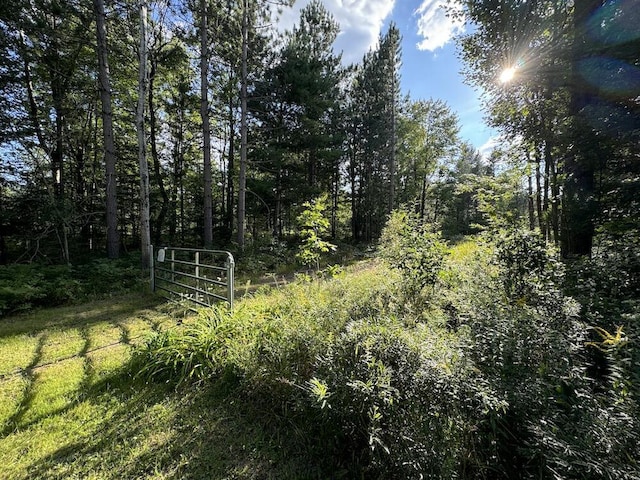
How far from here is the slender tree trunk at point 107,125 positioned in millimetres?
7613

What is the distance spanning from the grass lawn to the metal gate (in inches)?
52.0

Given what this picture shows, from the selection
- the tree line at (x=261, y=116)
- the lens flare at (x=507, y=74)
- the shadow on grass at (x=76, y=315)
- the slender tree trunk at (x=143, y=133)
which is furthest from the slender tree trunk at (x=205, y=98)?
the lens flare at (x=507, y=74)

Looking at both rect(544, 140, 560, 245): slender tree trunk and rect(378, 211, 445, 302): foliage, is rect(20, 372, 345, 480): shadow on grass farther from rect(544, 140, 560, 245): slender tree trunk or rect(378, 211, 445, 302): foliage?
rect(544, 140, 560, 245): slender tree trunk

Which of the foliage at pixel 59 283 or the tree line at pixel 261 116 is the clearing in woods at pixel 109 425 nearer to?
the foliage at pixel 59 283

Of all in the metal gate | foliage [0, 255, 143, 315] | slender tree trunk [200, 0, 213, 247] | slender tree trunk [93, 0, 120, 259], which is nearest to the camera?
the metal gate

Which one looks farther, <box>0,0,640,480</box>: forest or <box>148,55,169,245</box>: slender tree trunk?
<box>148,55,169,245</box>: slender tree trunk

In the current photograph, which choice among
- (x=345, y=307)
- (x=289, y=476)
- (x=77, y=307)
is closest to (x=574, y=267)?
(x=345, y=307)

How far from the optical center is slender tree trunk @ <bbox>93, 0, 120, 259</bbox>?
761 cm

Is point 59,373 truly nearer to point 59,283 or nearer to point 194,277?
point 194,277

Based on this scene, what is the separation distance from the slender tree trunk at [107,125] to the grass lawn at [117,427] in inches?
219

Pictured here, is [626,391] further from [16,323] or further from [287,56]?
[287,56]

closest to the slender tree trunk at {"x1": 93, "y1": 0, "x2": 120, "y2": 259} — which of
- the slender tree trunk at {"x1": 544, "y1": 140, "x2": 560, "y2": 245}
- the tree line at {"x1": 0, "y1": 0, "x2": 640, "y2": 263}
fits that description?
the tree line at {"x1": 0, "y1": 0, "x2": 640, "y2": 263}

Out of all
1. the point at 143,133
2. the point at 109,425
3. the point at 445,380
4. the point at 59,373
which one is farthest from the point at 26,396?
the point at 143,133

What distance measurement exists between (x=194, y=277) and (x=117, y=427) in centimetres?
246
